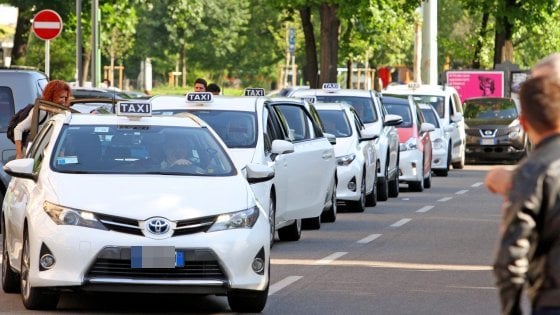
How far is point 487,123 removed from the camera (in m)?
41.7

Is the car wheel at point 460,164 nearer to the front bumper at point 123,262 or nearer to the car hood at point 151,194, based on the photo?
the car hood at point 151,194

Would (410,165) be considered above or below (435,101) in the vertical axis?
below

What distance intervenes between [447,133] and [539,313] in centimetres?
3030

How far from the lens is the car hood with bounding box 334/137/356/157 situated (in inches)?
901

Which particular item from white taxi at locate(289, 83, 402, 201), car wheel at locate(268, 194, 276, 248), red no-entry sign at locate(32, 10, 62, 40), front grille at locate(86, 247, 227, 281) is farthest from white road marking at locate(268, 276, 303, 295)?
red no-entry sign at locate(32, 10, 62, 40)

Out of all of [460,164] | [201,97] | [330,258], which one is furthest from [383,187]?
[460,164]

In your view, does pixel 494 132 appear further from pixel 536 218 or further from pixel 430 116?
pixel 536 218

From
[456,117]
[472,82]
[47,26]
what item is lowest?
[456,117]

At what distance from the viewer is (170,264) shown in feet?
36.1

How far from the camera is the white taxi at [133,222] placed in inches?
434

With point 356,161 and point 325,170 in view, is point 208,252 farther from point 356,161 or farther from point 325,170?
point 356,161

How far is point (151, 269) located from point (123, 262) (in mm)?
184

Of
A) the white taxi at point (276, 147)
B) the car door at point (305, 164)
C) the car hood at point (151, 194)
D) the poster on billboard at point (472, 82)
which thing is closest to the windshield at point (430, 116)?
the car door at point (305, 164)

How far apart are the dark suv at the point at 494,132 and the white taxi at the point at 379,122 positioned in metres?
13.5
